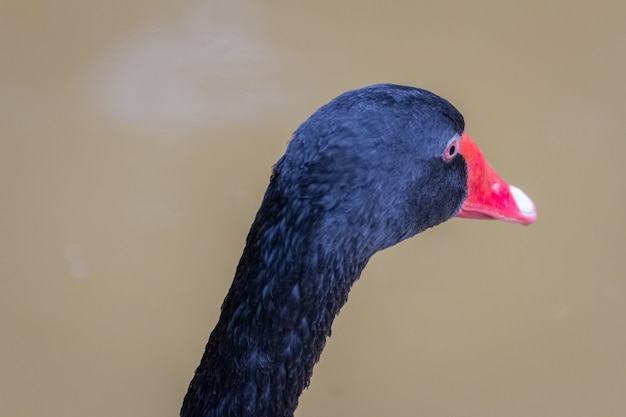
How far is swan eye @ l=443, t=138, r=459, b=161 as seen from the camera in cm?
201

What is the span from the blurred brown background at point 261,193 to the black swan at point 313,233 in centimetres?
91

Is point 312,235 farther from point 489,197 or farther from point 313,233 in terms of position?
point 489,197

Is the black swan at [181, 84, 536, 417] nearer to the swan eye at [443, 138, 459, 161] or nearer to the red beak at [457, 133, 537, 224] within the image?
the swan eye at [443, 138, 459, 161]

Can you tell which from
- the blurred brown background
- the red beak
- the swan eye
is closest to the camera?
the swan eye

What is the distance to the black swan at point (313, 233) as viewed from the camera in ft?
5.74

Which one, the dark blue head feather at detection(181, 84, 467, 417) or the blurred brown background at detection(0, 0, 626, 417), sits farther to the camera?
the blurred brown background at detection(0, 0, 626, 417)

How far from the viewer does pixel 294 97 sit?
3.26 meters

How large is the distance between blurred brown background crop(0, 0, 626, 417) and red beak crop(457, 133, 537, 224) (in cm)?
65

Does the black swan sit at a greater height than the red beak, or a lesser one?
lesser

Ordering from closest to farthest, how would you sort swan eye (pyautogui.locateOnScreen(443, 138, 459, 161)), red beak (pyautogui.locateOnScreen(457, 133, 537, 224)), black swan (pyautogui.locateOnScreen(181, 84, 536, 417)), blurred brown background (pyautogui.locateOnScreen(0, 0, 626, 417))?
black swan (pyautogui.locateOnScreen(181, 84, 536, 417)) < swan eye (pyautogui.locateOnScreen(443, 138, 459, 161)) < red beak (pyautogui.locateOnScreen(457, 133, 537, 224)) < blurred brown background (pyautogui.locateOnScreen(0, 0, 626, 417))

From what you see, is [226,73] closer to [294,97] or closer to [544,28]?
[294,97]

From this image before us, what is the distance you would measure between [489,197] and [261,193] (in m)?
1.01

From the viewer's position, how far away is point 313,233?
1.74m

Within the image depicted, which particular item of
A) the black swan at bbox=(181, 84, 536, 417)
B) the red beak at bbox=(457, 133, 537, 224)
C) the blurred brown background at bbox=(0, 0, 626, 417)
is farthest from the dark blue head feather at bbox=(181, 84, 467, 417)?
the blurred brown background at bbox=(0, 0, 626, 417)
